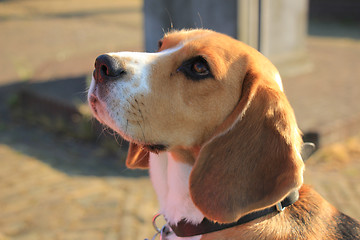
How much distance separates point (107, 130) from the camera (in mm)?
3234

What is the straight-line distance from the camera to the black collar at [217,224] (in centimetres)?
262

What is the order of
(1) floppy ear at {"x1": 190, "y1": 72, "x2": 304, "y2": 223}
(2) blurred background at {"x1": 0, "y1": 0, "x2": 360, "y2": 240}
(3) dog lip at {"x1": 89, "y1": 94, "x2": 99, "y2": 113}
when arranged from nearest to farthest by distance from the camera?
(1) floppy ear at {"x1": 190, "y1": 72, "x2": 304, "y2": 223}
(3) dog lip at {"x1": 89, "y1": 94, "x2": 99, "y2": 113}
(2) blurred background at {"x1": 0, "y1": 0, "x2": 360, "y2": 240}

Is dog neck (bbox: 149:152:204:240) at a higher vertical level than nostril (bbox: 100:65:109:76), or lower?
lower

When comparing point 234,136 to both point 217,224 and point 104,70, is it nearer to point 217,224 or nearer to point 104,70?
point 217,224

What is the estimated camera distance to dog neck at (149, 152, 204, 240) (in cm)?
277

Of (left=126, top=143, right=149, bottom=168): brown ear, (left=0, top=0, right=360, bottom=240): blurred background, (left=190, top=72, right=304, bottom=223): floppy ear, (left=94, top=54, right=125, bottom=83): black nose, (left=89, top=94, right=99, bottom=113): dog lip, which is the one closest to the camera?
(left=190, top=72, right=304, bottom=223): floppy ear

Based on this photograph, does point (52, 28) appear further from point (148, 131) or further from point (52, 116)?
point (148, 131)

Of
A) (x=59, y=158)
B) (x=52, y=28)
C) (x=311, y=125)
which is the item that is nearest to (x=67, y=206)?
(x=59, y=158)

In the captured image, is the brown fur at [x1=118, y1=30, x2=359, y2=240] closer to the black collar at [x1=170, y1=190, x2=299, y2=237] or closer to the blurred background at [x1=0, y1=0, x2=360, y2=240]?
the black collar at [x1=170, y1=190, x2=299, y2=237]

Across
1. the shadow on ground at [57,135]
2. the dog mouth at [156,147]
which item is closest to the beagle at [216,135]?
the dog mouth at [156,147]

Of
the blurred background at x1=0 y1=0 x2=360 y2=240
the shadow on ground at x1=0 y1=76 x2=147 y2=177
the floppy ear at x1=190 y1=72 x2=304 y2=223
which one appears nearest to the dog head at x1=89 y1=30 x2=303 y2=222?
the floppy ear at x1=190 y1=72 x2=304 y2=223

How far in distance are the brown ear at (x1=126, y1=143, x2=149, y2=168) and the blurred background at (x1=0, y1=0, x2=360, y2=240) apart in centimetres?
30

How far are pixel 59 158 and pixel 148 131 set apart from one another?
3.63m

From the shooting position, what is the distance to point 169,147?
2.77m
